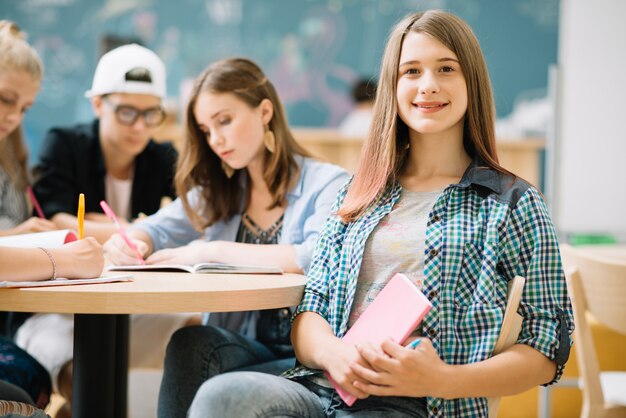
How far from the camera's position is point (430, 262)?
1.36 m

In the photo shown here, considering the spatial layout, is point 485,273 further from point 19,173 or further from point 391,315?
point 19,173

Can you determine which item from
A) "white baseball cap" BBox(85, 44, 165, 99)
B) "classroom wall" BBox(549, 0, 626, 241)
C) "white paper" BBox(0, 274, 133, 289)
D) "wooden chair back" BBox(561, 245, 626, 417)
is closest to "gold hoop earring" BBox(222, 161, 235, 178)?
"white baseball cap" BBox(85, 44, 165, 99)

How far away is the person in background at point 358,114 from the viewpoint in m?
5.68

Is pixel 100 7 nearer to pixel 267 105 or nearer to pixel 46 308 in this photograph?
pixel 267 105

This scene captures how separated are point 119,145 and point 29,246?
1038 mm

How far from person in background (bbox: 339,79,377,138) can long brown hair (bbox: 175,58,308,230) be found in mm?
3526

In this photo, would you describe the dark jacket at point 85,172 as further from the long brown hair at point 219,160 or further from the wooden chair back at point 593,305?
the wooden chair back at point 593,305

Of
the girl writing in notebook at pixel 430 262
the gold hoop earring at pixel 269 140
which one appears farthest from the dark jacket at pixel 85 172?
the girl writing in notebook at pixel 430 262

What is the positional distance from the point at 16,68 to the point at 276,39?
13.2 ft

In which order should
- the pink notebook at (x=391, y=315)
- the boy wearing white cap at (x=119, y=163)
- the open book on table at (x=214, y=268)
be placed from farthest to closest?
the boy wearing white cap at (x=119, y=163)
the open book on table at (x=214, y=268)
the pink notebook at (x=391, y=315)

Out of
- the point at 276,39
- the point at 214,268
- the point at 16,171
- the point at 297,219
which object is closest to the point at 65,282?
the point at 214,268

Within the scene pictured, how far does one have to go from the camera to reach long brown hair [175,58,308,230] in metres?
2.01

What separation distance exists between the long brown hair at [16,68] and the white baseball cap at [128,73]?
0.20 meters

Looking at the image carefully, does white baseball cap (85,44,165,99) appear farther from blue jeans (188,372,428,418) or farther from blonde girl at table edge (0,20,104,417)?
blue jeans (188,372,428,418)
